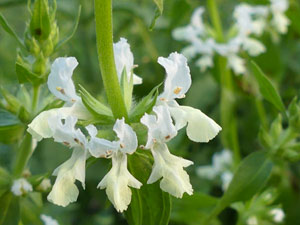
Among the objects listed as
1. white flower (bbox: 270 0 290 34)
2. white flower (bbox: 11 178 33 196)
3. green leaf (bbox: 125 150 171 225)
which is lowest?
white flower (bbox: 270 0 290 34)

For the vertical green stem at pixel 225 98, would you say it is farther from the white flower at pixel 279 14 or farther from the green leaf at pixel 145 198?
the green leaf at pixel 145 198

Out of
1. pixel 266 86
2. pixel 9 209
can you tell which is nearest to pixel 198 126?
pixel 266 86

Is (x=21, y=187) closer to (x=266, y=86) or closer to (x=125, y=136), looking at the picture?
(x=125, y=136)

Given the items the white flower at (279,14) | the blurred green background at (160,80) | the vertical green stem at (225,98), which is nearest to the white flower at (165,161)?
the blurred green background at (160,80)

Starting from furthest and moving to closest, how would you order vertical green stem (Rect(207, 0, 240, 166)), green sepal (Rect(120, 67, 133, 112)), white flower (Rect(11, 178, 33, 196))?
vertical green stem (Rect(207, 0, 240, 166))
white flower (Rect(11, 178, 33, 196))
green sepal (Rect(120, 67, 133, 112))

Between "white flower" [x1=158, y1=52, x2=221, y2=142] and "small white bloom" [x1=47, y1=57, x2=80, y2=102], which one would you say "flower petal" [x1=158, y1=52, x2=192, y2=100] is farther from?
"small white bloom" [x1=47, y1=57, x2=80, y2=102]

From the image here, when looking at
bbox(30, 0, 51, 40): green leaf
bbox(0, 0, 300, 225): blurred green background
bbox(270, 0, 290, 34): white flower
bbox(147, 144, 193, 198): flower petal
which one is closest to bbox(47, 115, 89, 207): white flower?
bbox(147, 144, 193, 198): flower petal

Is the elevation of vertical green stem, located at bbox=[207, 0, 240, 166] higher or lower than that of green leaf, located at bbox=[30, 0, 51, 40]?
lower
